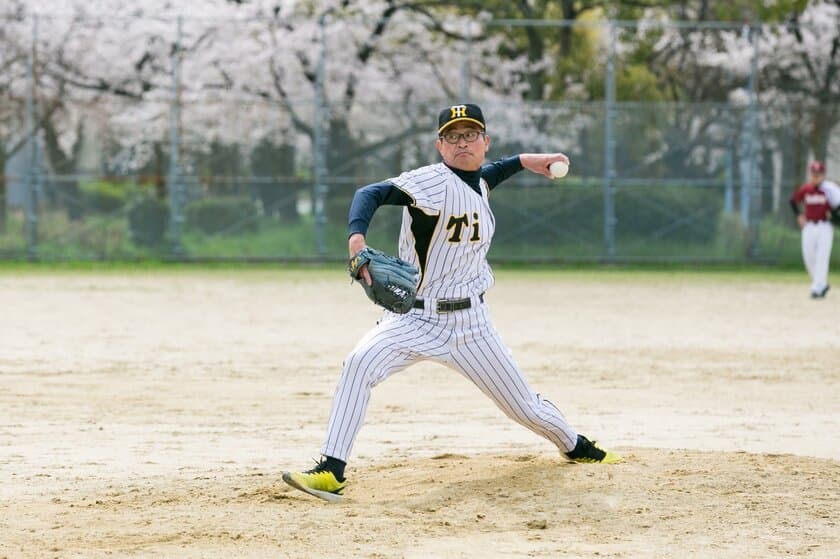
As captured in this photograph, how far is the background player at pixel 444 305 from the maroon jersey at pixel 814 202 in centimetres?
1368

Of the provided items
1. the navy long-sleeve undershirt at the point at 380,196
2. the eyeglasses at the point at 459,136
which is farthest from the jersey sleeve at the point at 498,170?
the eyeglasses at the point at 459,136

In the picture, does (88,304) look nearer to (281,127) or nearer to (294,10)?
(281,127)

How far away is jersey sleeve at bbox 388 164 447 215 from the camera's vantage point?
601 centimetres

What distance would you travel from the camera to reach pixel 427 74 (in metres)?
27.1

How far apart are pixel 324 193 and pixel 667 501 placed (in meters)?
19.1

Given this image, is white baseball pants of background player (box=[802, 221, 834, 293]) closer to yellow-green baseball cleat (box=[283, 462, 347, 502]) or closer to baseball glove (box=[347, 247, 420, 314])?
baseball glove (box=[347, 247, 420, 314])

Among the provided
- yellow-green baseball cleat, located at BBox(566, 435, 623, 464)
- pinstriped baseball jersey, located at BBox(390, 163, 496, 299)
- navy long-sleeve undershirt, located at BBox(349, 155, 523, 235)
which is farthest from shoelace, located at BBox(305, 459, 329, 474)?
yellow-green baseball cleat, located at BBox(566, 435, 623, 464)

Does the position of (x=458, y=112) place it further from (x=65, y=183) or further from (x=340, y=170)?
(x=65, y=183)

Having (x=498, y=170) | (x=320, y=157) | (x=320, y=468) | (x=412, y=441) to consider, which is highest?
(x=498, y=170)

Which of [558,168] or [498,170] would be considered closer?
[558,168]

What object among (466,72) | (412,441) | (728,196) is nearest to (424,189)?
(412,441)

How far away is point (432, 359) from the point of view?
6137 mm

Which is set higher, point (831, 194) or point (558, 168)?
point (558, 168)

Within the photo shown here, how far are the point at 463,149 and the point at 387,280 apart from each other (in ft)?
2.70
